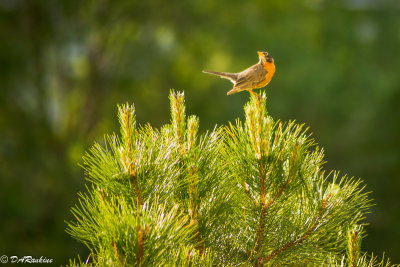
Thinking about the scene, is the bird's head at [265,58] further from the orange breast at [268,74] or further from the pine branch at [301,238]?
the pine branch at [301,238]

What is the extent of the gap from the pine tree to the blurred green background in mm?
8726

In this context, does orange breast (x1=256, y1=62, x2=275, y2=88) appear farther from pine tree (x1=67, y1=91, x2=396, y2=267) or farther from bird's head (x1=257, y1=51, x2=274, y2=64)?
pine tree (x1=67, y1=91, x2=396, y2=267)

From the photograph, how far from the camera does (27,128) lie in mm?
11141

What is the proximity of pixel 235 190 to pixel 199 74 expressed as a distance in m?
15.0

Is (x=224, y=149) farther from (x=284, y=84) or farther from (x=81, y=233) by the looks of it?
(x=284, y=84)

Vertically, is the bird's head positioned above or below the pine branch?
above

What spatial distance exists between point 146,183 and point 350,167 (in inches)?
504

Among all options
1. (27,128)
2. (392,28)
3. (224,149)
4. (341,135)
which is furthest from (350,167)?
(224,149)

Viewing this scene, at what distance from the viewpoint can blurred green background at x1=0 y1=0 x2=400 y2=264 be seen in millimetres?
12594

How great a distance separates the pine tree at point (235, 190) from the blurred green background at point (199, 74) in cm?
873

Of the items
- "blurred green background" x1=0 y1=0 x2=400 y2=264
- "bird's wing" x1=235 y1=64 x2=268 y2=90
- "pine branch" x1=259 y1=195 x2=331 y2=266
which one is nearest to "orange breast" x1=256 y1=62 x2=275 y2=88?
"bird's wing" x1=235 y1=64 x2=268 y2=90

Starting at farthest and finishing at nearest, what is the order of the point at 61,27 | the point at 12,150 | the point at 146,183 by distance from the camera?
the point at 61,27 < the point at 12,150 < the point at 146,183

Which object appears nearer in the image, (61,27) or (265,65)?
(265,65)

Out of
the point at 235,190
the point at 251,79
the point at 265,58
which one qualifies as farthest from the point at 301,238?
the point at 265,58
